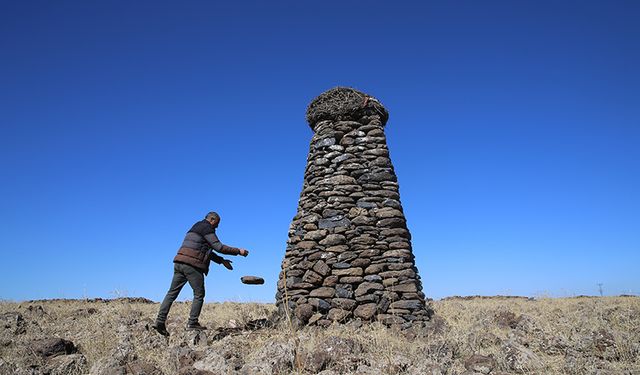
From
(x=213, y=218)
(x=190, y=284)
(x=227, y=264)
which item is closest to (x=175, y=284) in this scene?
(x=190, y=284)

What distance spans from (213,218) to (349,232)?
228 cm

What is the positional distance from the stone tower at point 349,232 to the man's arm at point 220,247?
72 cm

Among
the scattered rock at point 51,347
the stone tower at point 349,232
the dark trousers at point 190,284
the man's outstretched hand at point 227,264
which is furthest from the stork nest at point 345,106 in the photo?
the scattered rock at point 51,347

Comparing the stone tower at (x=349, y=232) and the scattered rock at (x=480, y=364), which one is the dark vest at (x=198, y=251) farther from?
the scattered rock at (x=480, y=364)

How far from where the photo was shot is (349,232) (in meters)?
7.04

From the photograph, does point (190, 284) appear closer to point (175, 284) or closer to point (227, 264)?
point (175, 284)

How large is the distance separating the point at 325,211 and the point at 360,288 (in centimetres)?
148

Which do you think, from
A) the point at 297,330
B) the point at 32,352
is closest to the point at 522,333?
the point at 297,330

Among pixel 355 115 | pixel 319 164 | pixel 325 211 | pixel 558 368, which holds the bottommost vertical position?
pixel 558 368

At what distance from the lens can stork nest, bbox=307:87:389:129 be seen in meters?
7.80

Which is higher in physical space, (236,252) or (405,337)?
(236,252)

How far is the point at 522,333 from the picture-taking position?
545cm

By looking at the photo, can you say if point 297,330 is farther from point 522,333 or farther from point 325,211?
point 522,333

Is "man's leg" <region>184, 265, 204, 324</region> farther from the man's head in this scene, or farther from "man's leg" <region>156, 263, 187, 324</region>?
the man's head
